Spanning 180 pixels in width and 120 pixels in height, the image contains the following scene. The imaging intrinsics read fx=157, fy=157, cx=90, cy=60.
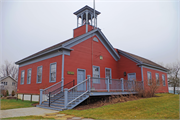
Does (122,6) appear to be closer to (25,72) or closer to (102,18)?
(102,18)

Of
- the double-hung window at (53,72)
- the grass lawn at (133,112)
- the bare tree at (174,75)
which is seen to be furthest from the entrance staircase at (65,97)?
the bare tree at (174,75)

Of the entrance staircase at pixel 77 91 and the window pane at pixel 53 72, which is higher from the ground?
the window pane at pixel 53 72

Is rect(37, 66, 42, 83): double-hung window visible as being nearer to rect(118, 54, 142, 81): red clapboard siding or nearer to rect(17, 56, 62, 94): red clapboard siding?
rect(17, 56, 62, 94): red clapboard siding

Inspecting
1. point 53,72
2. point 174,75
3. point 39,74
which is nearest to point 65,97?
point 53,72

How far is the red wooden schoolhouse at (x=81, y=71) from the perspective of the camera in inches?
459

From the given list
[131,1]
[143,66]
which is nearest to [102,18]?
[131,1]

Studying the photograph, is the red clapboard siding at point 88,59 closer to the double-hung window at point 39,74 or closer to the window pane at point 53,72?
the window pane at point 53,72

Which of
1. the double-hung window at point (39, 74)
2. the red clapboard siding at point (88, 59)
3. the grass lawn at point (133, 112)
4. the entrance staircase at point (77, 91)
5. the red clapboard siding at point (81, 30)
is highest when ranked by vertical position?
the red clapboard siding at point (81, 30)

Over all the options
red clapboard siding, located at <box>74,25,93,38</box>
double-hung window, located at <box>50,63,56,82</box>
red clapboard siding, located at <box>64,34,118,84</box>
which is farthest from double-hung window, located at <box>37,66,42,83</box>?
red clapboard siding, located at <box>74,25,93,38</box>

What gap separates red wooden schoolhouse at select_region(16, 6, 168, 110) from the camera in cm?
1166

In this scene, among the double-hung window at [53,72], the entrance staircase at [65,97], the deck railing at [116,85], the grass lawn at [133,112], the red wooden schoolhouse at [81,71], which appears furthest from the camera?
the double-hung window at [53,72]

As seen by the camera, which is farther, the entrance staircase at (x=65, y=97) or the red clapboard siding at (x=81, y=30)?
the red clapboard siding at (x=81, y=30)

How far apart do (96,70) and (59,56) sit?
4.38 meters

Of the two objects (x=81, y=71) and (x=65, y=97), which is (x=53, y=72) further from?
(x=65, y=97)
